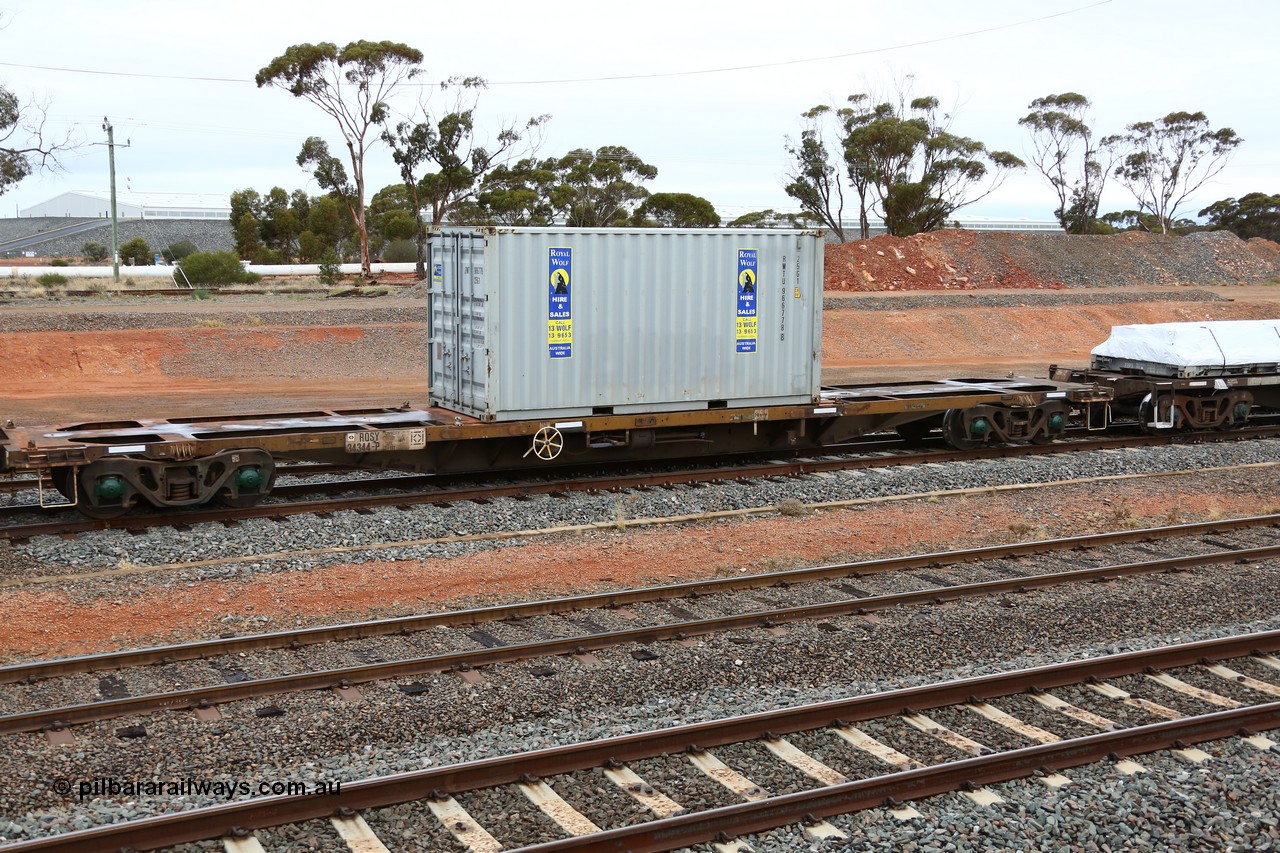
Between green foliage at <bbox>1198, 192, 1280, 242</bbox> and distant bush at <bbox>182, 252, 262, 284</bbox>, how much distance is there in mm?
67799

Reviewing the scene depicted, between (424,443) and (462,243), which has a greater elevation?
(462,243)

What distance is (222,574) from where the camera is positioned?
443 inches

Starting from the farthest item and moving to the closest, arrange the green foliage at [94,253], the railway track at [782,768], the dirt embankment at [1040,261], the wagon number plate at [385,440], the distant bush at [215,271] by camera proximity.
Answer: the green foliage at [94,253] → the distant bush at [215,271] → the dirt embankment at [1040,261] → the wagon number plate at [385,440] → the railway track at [782,768]

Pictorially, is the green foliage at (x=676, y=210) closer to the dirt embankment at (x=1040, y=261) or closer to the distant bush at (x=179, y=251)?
the dirt embankment at (x=1040, y=261)

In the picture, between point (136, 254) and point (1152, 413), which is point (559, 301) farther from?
point (136, 254)

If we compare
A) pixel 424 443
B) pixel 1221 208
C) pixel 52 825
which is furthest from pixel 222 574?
pixel 1221 208

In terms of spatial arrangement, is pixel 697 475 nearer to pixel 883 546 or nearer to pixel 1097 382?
pixel 883 546

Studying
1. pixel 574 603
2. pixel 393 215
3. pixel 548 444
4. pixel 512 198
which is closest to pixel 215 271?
pixel 512 198

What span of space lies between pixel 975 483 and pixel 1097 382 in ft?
17.5

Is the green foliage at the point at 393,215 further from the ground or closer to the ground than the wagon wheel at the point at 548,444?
further from the ground

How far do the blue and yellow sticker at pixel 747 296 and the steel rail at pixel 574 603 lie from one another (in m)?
4.86

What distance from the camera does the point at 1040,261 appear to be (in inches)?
2205

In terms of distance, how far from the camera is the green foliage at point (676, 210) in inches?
2542

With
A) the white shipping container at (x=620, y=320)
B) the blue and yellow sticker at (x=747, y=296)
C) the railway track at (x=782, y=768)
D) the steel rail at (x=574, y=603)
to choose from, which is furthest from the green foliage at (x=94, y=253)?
the railway track at (x=782, y=768)
